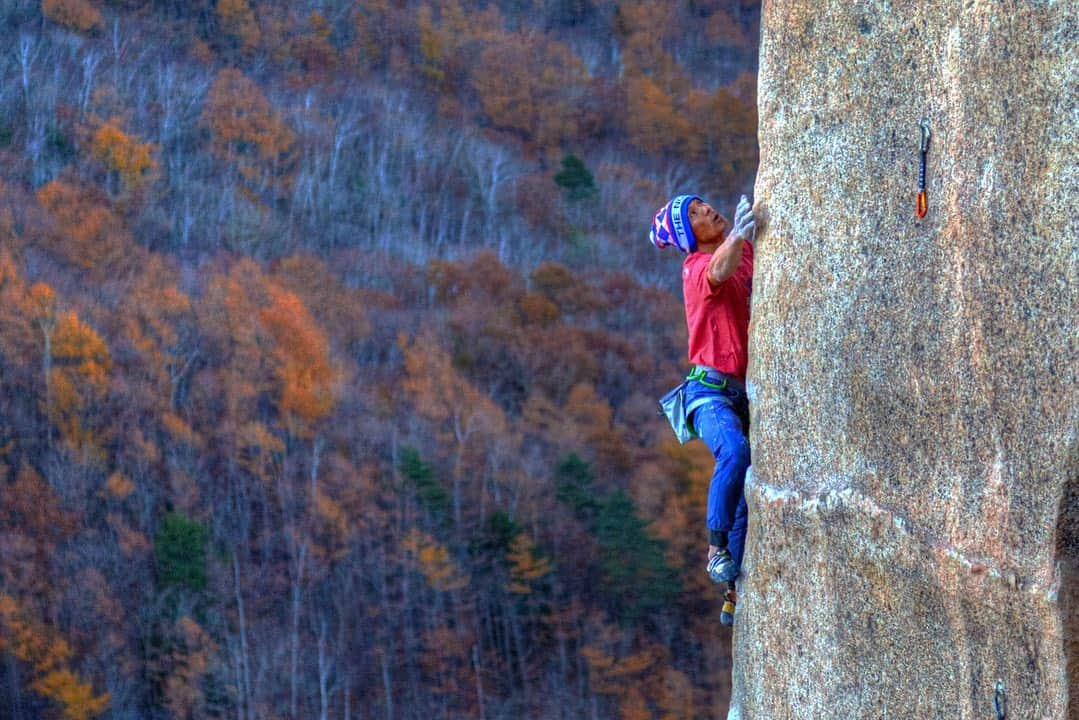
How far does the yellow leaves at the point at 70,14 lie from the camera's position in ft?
135

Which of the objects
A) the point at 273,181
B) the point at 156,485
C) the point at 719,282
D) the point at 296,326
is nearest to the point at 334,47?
the point at 273,181

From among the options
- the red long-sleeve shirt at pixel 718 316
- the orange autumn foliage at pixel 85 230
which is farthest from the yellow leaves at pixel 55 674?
the red long-sleeve shirt at pixel 718 316

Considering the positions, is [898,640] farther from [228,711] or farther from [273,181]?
[273,181]

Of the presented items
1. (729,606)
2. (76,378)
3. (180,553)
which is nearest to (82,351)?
(76,378)

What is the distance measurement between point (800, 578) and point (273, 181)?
120ft

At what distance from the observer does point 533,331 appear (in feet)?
116

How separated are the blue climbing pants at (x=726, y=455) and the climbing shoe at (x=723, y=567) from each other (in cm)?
3

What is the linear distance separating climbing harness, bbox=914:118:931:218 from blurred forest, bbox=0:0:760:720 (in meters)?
26.2

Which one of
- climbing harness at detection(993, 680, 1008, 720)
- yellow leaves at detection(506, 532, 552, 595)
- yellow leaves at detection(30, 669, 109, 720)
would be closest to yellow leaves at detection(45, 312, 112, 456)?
yellow leaves at detection(30, 669, 109, 720)

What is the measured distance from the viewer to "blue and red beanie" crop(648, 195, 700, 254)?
4.88 meters

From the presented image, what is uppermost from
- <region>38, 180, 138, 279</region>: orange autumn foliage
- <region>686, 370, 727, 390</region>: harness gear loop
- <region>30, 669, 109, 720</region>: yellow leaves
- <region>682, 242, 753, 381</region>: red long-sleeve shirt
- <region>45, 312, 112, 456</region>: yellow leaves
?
<region>682, 242, 753, 381</region>: red long-sleeve shirt

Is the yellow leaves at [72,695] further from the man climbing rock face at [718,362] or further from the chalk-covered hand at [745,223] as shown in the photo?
the chalk-covered hand at [745,223]

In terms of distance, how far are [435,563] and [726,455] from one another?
86.6ft

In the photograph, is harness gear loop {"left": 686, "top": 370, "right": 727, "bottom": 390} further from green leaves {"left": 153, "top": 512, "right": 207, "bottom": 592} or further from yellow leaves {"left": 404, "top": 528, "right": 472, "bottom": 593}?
green leaves {"left": 153, "top": 512, "right": 207, "bottom": 592}
